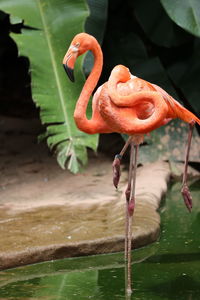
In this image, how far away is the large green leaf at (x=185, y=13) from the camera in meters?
5.70

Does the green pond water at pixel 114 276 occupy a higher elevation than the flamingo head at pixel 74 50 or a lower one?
lower

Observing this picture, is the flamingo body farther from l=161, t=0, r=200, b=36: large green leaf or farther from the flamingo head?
l=161, t=0, r=200, b=36: large green leaf

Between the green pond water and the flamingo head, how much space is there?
3.41ft

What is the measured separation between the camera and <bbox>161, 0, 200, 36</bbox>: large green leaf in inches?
224

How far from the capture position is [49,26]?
523 centimetres

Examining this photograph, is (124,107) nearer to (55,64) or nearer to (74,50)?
(74,50)

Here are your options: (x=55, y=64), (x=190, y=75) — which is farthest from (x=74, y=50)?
(x=190, y=75)

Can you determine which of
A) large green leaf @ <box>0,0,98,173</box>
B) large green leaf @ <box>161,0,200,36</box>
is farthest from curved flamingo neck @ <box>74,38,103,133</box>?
large green leaf @ <box>161,0,200,36</box>

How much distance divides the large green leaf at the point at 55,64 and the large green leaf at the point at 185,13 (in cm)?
89

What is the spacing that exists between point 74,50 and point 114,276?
3.85ft

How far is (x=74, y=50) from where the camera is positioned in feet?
11.4

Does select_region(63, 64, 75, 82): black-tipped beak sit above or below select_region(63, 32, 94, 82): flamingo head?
below

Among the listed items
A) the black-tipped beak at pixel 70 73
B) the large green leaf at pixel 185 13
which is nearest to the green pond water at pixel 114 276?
the black-tipped beak at pixel 70 73

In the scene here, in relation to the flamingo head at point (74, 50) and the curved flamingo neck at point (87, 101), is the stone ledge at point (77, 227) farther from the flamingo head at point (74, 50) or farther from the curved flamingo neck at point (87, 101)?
the flamingo head at point (74, 50)
